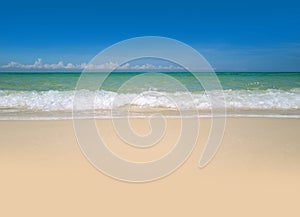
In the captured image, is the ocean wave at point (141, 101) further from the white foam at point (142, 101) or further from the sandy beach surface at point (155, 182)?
the sandy beach surface at point (155, 182)

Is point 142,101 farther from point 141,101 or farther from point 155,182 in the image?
point 155,182

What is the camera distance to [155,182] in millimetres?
3451

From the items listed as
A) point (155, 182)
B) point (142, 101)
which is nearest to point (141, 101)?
point (142, 101)

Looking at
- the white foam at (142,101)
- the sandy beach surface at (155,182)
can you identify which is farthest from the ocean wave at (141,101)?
the sandy beach surface at (155,182)

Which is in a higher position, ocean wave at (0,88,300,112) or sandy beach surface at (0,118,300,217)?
ocean wave at (0,88,300,112)

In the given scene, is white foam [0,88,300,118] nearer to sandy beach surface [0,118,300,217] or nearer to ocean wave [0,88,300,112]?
ocean wave [0,88,300,112]

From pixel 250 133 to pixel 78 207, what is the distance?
3.51m

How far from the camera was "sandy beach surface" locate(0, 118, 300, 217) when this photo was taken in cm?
287

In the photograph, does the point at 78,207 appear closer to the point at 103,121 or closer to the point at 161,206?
the point at 161,206

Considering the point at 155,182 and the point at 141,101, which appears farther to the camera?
the point at 141,101

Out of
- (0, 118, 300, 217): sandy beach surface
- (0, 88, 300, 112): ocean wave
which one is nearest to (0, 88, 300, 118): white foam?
(0, 88, 300, 112): ocean wave

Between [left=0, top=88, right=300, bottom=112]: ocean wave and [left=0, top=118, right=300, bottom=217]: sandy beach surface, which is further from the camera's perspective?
[left=0, top=88, right=300, bottom=112]: ocean wave

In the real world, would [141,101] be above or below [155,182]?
above

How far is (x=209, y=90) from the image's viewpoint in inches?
463
